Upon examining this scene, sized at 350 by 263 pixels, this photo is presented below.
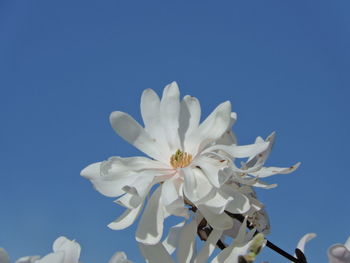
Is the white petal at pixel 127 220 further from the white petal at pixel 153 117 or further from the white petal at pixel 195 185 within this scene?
the white petal at pixel 153 117

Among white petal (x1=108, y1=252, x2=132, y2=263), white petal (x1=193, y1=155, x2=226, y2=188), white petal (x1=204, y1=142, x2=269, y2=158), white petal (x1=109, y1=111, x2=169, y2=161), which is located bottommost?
white petal (x1=108, y1=252, x2=132, y2=263)

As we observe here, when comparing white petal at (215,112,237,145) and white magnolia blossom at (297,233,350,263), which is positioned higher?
white petal at (215,112,237,145)

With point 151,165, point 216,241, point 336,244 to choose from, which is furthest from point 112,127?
point 336,244

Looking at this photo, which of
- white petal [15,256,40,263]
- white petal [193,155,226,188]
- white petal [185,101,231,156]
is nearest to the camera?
white petal [15,256,40,263]

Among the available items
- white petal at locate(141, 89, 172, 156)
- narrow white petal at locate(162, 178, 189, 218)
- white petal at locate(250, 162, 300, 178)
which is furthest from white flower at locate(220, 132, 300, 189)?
white petal at locate(141, 89, 172, 156)

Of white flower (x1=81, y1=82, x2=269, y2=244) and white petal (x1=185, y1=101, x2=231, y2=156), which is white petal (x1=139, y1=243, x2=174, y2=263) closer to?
white flower (x1=81, y1=82, x2=269, y2=244)

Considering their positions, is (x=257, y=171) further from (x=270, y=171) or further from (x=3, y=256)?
(x=3, y=256)

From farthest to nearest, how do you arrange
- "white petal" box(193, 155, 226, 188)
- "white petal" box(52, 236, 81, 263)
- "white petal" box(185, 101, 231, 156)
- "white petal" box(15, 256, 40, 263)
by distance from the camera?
"white petal" box(185, 101, 231, 156) < "white petal" box(193, 155, 226, 188) < "white petal" box(52, 236, 81, 263) < "white petal" box(15, 256, 40, 263)

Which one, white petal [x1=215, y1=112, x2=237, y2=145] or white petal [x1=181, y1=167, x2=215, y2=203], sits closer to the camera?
white petal [x1=181, y1=167, x2=215, y2=203]
